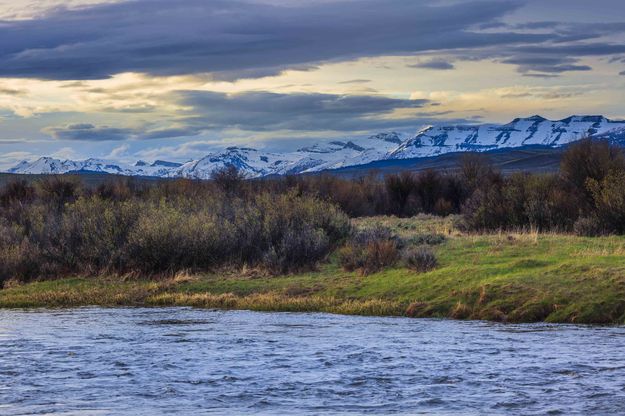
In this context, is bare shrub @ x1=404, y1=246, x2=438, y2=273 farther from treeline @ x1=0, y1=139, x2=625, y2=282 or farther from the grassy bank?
treeline @ x1=0, y1=139, x2=625, y2=282

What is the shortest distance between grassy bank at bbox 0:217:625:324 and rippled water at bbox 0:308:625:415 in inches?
57.4

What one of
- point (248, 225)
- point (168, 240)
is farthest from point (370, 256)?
point (168, 240)

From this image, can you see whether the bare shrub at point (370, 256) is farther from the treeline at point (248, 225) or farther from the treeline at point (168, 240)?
the treeline at point (168, 240)

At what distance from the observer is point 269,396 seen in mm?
16688

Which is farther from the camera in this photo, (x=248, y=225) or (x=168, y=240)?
(x=248, y=225)

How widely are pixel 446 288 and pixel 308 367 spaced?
10587mm

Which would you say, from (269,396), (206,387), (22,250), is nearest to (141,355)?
(206,387)

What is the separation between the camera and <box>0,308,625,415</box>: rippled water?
1592 centimetres

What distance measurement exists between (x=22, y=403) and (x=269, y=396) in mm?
4285

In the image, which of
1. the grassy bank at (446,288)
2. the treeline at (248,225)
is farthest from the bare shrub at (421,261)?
the treeline at (248,225)

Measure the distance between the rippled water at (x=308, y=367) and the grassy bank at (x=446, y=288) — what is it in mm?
1458

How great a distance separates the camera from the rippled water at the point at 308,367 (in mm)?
15922

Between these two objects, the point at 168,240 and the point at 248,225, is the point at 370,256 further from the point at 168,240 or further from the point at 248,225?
the point at 168,240

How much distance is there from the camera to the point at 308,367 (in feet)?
63.7
